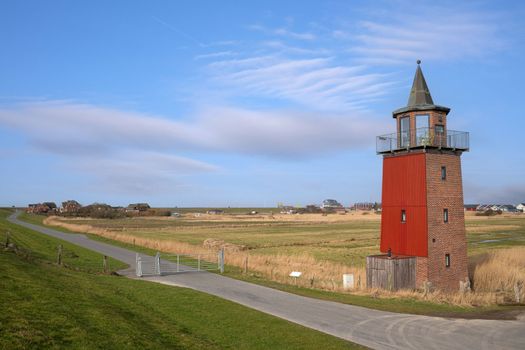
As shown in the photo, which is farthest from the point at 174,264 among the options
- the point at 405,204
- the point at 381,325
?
the point at 381,325

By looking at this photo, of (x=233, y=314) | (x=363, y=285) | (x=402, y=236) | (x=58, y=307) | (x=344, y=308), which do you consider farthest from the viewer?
(x=402, y=236)

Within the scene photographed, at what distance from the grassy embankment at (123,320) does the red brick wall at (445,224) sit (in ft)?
49.1

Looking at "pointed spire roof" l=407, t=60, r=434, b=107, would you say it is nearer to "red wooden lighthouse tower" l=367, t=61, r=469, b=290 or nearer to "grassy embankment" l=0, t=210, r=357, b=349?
"red wooden lighthouse tower" l=367, t=61, r=469, b=290

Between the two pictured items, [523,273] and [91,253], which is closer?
[523,273]

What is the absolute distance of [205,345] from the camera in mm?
13555

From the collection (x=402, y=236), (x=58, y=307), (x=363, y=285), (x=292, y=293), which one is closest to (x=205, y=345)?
(x=58, y=307)

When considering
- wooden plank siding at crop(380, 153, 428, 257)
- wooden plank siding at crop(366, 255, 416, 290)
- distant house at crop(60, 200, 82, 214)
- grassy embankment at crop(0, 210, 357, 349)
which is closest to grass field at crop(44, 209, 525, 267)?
wooden plank siding at crop(380, 153, 428, 257)

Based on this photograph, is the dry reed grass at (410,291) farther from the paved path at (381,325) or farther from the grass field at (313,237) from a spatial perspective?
the grass field at (313,237)

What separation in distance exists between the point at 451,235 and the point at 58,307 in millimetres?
24227

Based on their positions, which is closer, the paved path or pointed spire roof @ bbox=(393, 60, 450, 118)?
the paved path

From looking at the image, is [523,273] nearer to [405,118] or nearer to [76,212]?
[405,118]

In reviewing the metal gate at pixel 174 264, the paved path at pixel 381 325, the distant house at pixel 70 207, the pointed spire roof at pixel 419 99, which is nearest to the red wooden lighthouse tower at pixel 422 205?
the pointed spire roof at pixel 419 99

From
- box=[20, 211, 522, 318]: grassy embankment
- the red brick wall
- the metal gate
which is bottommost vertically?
box=[20, 211, 522, 318]: grassy embankment

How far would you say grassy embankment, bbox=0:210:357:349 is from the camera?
11023 millimetres
